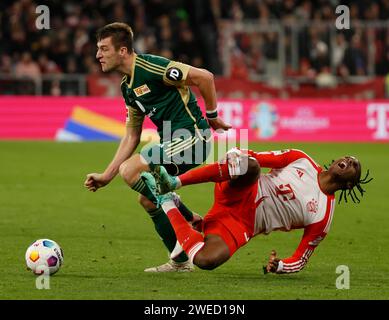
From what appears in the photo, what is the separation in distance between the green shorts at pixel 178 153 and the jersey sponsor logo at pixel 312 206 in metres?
1.08

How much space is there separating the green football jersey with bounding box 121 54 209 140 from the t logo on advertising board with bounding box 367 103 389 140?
1581cm

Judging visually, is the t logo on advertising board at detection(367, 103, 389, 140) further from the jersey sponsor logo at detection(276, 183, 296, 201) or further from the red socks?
the red socks

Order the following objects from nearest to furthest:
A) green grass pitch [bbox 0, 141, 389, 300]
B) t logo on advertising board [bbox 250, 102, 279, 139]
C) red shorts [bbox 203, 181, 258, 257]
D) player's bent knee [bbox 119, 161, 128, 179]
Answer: green grass pitch [bbox 0, 141, 389, 300]
red shorts [bbox 203, 181, 258, 257]
player's bent knee [bbox 119, 161, 128, 179]
t logo on advertising board [bbox 250, 102, 279, 139]

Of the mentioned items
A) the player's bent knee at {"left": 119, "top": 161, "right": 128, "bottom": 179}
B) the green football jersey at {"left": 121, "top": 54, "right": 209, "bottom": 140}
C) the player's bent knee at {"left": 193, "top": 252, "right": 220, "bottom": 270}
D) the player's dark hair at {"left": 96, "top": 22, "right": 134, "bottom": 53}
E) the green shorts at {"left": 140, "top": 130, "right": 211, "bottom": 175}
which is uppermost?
the player's dark hair at {"left": 96, "top": 22, "right": 134, "bottom": 53}

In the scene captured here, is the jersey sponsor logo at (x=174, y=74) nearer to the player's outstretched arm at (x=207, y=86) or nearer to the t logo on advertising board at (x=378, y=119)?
the player's outstretched arm at (x=207, y=86)

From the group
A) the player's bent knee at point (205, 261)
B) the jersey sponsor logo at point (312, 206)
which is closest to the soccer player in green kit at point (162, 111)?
the player's bent knee at point (205, 261)

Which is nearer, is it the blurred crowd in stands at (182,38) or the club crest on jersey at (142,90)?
the club crest on jersey at (142,90)

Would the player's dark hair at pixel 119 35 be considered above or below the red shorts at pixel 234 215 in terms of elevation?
above

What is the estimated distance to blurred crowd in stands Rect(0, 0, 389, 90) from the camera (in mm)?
24438

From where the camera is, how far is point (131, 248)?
10359 millimetres

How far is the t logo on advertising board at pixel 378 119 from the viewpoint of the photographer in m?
24.4

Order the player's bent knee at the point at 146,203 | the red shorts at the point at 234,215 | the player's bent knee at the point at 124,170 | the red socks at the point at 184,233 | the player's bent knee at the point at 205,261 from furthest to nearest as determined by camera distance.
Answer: the player's bent knee at the point at 146,203 → the player's bent knee at the point at 124,170 → the red shorts at the point at 234,215 → the red socks at the point at 184,233 → the player's bent knee at the point at 205,261

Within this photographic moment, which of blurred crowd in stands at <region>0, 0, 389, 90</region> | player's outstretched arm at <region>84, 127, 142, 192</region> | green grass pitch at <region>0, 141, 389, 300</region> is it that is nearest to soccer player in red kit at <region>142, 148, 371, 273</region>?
green grass pitch at <region>0, 141, 389, 300</region>
